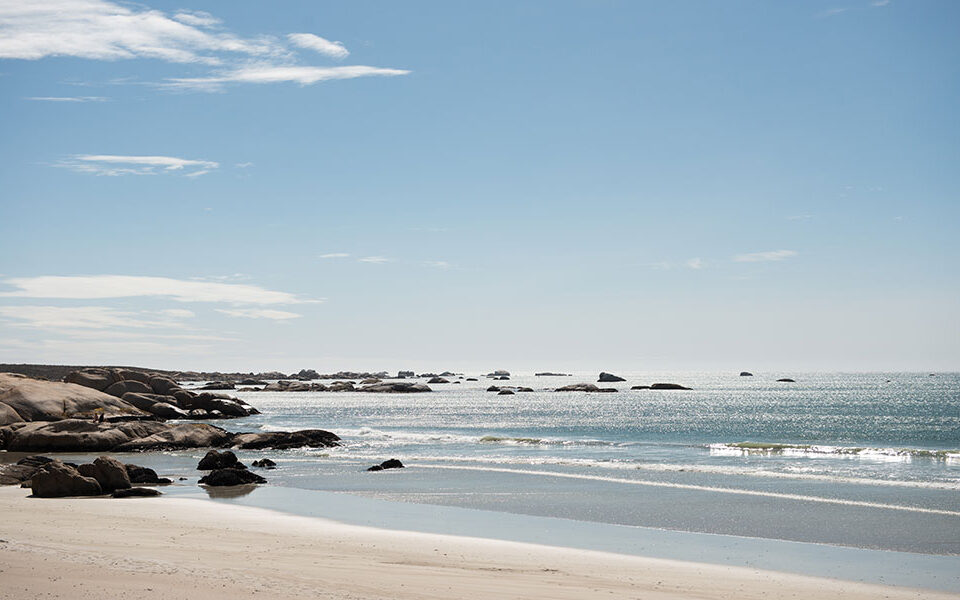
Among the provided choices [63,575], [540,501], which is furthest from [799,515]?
[63,575]

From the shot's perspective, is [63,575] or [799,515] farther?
[799,515]

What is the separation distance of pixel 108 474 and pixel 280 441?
2140cm

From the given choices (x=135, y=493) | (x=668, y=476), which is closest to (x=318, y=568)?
(x=135, y=493)

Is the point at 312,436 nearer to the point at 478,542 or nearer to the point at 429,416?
the point at 478,542

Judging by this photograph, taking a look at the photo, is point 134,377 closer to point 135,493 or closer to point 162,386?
point 162,386

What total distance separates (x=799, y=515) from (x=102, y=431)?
117 feet

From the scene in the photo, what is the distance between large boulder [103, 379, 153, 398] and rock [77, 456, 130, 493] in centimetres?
5022

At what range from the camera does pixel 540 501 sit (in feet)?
87.6

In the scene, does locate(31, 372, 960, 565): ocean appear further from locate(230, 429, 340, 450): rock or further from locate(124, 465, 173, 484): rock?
locate(124, 465, 173, 484): rock

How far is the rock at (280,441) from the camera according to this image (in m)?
46.6

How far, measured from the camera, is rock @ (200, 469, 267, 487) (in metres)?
29.7

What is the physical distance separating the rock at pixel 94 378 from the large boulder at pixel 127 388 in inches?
24.0

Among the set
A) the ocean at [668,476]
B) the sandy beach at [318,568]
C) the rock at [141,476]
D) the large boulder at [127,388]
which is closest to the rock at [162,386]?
the large boulder at [127,388]

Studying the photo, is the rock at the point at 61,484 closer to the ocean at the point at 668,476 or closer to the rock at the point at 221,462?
the ocean at the point at 668,476
